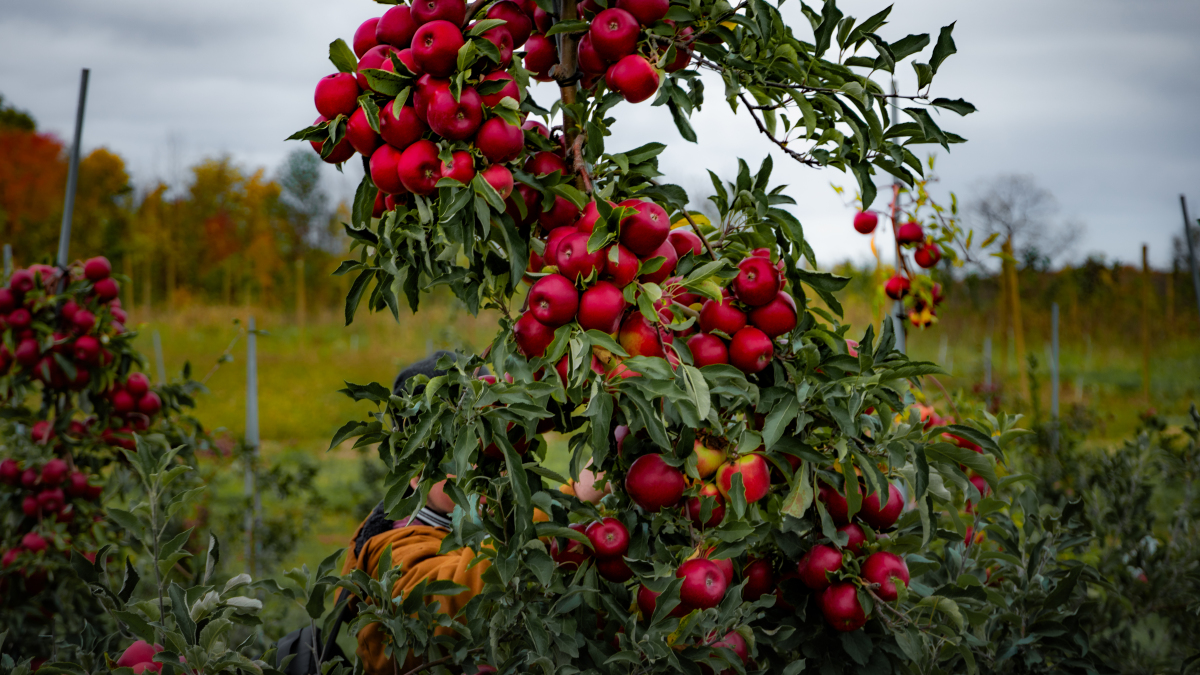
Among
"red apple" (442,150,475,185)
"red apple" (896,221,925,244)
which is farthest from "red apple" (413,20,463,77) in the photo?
"red apple" (896,221,925,244)

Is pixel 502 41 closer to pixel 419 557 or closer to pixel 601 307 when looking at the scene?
pixel 601 307

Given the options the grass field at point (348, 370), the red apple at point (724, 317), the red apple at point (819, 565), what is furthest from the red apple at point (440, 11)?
the grass field at point (348, 370)

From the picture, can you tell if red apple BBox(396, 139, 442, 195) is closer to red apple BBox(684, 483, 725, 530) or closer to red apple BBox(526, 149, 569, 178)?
red apple BBox(526, 149, 569, 178)

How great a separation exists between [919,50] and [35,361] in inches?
103

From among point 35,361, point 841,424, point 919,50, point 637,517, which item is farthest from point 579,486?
point 35,361

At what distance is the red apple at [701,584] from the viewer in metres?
0.92

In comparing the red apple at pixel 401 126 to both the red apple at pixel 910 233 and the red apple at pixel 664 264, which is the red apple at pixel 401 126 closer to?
the red apple at pixel 664 264

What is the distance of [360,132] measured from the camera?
2.98 ft

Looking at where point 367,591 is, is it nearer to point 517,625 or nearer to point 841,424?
point 517,625

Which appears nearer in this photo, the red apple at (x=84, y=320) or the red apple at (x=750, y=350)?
the red apple at (x=750, y=350)

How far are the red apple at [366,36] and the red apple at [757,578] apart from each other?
0.88 meters

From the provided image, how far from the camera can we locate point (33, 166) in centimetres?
1662

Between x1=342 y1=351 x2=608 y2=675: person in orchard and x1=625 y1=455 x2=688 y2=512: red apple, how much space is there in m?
0.21

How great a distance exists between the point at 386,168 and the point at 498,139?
0.46ft
